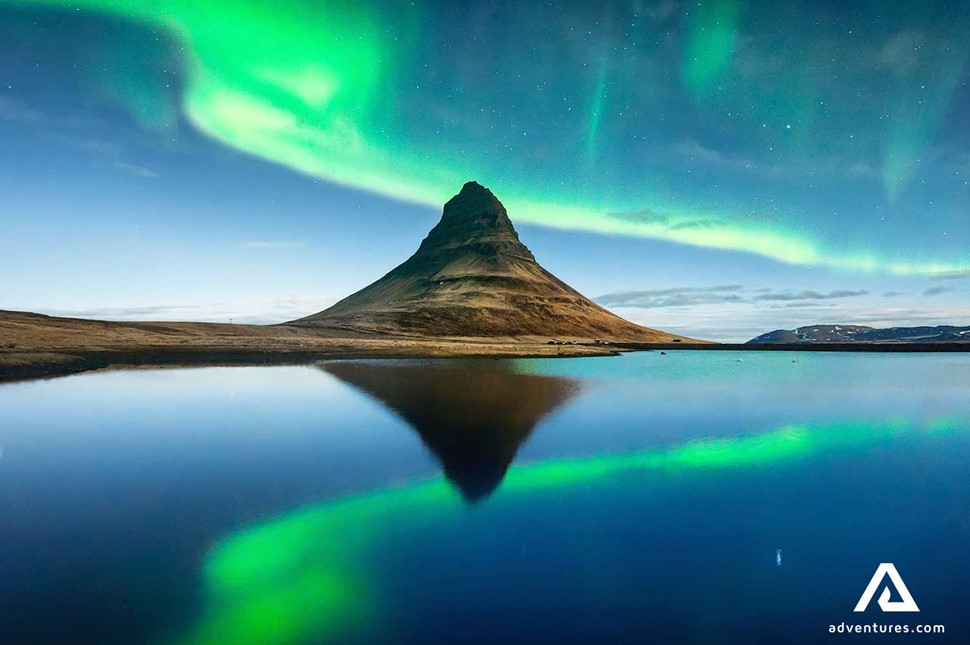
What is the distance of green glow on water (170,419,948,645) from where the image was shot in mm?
9422

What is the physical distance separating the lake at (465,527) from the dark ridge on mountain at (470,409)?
0.92ft

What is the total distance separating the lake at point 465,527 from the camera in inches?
377

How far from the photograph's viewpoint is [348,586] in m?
10.8

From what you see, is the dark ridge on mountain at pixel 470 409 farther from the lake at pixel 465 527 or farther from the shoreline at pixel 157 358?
the shoreline at pixel 157 358

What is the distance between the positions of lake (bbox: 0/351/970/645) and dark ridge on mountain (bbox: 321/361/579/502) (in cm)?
28

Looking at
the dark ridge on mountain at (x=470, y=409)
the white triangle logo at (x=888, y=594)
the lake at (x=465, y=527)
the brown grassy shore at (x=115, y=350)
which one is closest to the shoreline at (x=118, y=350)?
the brown grassy shore at (x=115, y=350)

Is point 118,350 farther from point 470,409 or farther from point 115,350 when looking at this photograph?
point 470,409

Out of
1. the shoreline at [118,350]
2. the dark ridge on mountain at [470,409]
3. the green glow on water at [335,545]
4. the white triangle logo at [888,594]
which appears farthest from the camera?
the shoreline at [118,350]

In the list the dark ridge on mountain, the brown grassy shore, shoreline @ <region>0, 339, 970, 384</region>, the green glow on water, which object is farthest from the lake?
the brown grassy shore

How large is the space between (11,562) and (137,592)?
4280 mm

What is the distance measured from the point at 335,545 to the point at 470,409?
2143 centimetres

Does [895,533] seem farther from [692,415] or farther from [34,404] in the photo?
[34,404]

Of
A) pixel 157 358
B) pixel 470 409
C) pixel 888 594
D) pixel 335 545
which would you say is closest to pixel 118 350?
pixel 157 358

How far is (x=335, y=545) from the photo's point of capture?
13.0m
